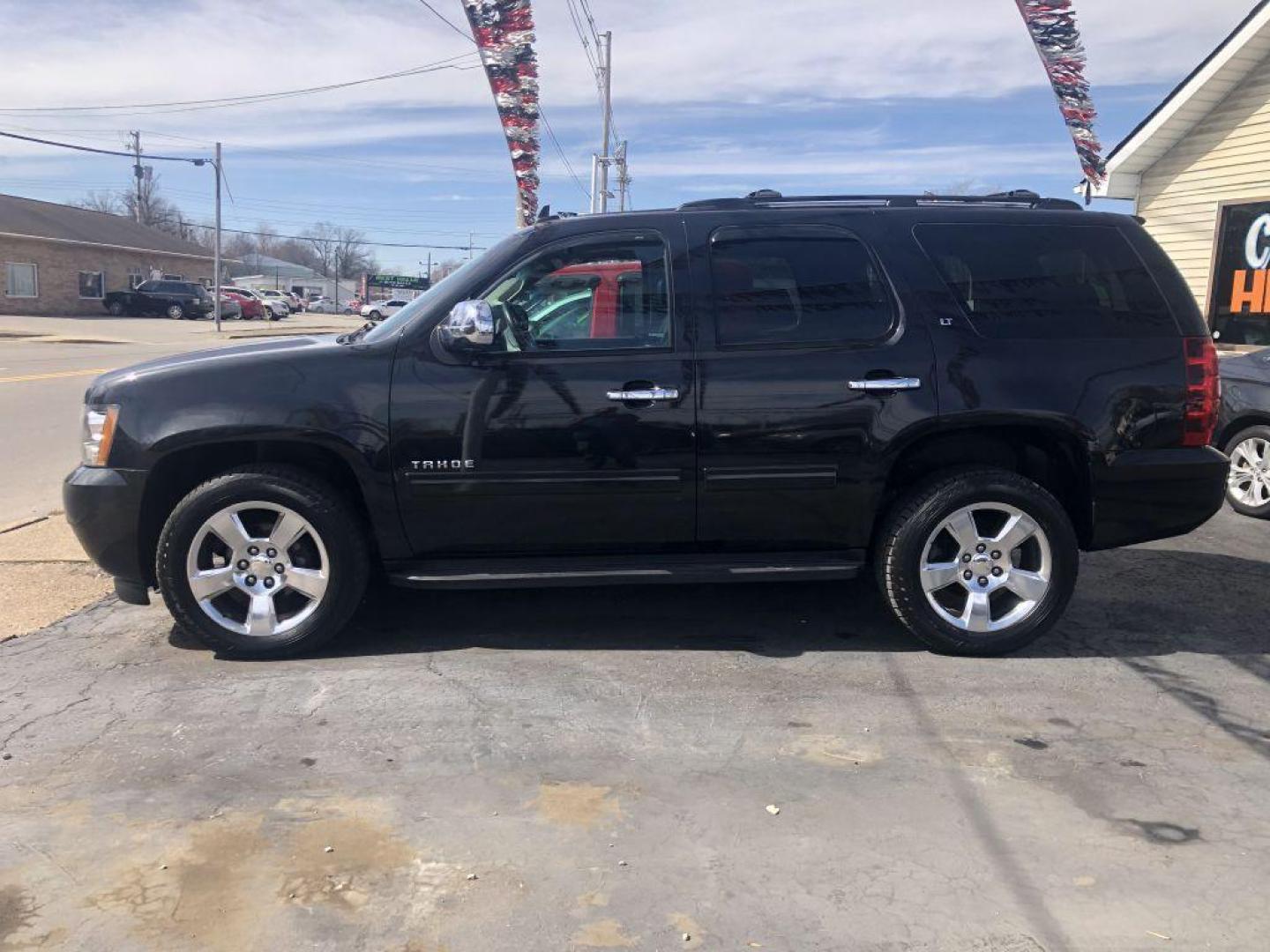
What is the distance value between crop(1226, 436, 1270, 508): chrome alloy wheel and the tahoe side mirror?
5890 mm

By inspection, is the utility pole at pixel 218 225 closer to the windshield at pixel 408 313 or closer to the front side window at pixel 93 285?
the front side window at pixel 93 285

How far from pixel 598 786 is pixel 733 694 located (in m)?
0.95

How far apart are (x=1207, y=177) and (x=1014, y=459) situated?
11.3 metres

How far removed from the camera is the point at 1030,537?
4824 millimetres

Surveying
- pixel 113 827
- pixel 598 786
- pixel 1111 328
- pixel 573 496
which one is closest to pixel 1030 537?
pixel 1111 328

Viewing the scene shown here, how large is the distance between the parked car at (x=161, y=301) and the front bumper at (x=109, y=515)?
51515 mm

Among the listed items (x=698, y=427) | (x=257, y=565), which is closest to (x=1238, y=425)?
(x=698, y=427)

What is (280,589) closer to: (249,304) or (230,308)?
(230,308)

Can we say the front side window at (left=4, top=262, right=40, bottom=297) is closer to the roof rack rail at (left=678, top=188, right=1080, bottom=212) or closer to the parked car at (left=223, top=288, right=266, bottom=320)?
the parked car at (left=223, top=288, right=266, bottom=320)

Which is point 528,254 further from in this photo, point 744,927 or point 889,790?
point 744,927

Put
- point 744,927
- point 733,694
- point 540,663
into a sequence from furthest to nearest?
point 540,663, point 733,694, point 744,927

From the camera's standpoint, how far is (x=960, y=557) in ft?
15.8

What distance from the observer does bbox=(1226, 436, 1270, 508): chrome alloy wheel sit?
7.76 m

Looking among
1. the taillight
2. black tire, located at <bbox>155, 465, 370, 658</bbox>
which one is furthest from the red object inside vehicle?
the taillight
